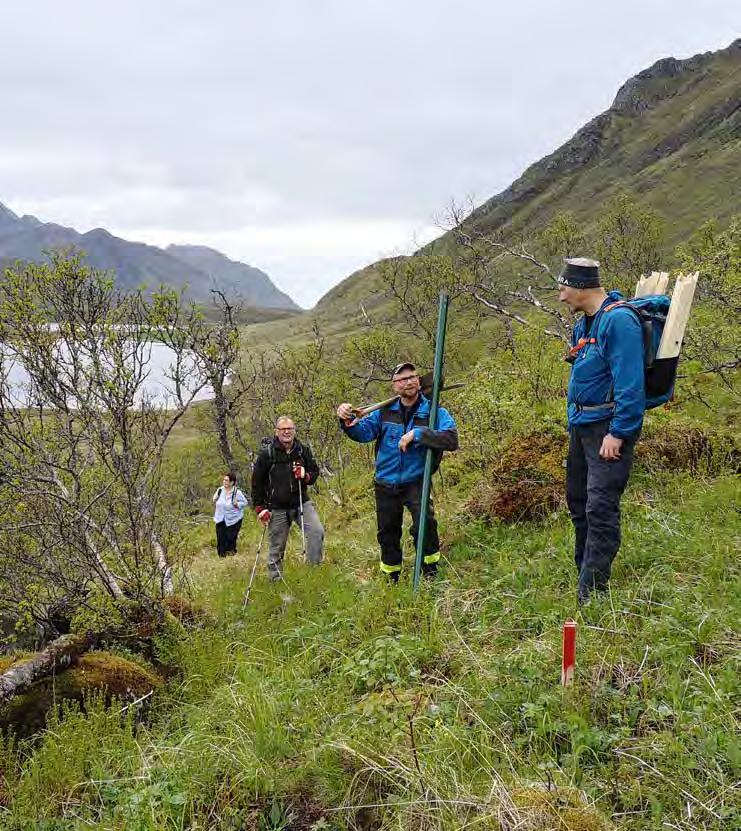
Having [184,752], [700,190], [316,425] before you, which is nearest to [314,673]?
[184,752]

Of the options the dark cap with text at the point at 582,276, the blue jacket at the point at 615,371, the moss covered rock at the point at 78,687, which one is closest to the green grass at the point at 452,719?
the moss covered rock at the point at 78,687

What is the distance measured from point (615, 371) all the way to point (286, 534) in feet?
16.0

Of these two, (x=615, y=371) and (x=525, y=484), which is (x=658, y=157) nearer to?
(x=525, y=484)

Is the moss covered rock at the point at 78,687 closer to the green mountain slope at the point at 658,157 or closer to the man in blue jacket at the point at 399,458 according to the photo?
the man in blue jacket at the point at 399,458

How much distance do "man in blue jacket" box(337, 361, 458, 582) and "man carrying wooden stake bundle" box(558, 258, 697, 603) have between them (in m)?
1.65

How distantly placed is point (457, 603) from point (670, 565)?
173 centimetres

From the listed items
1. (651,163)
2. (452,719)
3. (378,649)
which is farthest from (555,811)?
(651,163)

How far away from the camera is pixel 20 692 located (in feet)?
15.6

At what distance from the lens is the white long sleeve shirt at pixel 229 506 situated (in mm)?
Answer: 12562

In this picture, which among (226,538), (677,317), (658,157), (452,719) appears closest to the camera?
(452,719)

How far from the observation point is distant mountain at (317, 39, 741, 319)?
104875 millimetres

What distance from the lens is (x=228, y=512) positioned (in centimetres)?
1273

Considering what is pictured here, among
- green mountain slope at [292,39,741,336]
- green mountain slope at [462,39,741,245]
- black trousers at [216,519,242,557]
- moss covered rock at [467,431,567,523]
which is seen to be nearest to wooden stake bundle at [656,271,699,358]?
moss covered rock at [467,431,567,523]

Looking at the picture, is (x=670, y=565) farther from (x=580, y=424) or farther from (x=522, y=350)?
(x=522, y=350)
